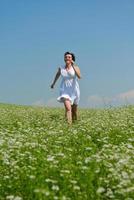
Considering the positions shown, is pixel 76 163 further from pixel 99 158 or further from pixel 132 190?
pixel 132 190

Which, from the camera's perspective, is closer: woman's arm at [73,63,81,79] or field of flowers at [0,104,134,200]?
field of flowers at [0,104,134,200]

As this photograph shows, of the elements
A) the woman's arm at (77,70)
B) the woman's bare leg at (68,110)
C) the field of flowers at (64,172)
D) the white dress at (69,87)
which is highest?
the woman's arm at (77,70)

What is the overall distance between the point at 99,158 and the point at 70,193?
194 centimetres

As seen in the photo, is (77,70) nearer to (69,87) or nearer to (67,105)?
(69,87)

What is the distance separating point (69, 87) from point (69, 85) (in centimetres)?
8

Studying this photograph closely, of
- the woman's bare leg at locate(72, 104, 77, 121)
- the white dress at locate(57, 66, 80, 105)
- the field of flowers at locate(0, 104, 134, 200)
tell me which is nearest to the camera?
the field of flowers at locate(0, 104, 134, 200)

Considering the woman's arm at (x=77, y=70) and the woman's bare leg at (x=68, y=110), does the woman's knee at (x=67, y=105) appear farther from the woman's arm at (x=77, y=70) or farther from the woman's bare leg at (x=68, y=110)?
the woman's arm at (x=77, y=70)

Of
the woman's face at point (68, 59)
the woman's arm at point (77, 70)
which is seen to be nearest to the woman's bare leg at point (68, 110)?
the woman's arm at point (77, 70)

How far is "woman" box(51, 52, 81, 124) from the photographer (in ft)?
69.7

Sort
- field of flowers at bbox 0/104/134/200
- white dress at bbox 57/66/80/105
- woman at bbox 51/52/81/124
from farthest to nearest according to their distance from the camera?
white dress at bbox 57/66/80/105
woman at bbox 51/52/81/124
field of flowers at bbox 0/104/134/200

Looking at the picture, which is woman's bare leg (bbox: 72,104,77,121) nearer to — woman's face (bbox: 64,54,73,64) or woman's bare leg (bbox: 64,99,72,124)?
woman's bare leg (bbox: 64,99,72,124)

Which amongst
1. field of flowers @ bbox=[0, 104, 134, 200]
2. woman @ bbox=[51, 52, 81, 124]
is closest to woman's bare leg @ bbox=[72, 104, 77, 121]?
woman @ bbox=[51, 52, 81, 124]

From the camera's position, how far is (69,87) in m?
21.8

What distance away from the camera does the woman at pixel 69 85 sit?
21250 millimetres
